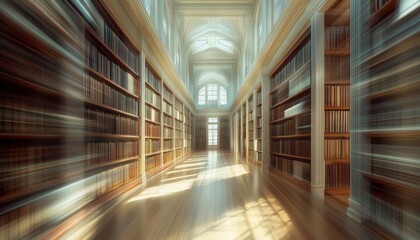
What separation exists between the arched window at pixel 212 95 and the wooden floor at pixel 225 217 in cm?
1384

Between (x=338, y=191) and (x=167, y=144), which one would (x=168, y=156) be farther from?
(x=338, y=191)

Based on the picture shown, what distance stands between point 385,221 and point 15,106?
318cm

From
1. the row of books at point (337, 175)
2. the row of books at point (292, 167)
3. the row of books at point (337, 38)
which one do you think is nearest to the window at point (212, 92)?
the row of books at point (292, 167)

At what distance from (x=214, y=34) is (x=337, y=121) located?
963 centimetres

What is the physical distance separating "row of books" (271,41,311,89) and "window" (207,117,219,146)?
11400 millimetres

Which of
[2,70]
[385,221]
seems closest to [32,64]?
[2,70]

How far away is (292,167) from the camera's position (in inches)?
160

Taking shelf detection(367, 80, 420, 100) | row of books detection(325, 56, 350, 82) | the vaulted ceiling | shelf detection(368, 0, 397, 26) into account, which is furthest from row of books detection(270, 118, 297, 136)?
the vaulted ceiling

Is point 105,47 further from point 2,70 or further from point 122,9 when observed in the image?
point 2,70

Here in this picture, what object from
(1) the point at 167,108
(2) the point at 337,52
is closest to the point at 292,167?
(2) the point at 337,52

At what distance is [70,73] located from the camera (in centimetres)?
204

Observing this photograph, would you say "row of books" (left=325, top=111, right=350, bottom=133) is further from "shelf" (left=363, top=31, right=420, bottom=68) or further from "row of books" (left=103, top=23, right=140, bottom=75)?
"row of books" (left=103, top=23, right=140, bottom=75)

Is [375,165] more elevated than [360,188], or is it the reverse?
[375,165]

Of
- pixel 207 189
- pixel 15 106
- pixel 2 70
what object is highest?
pixel 2 70
